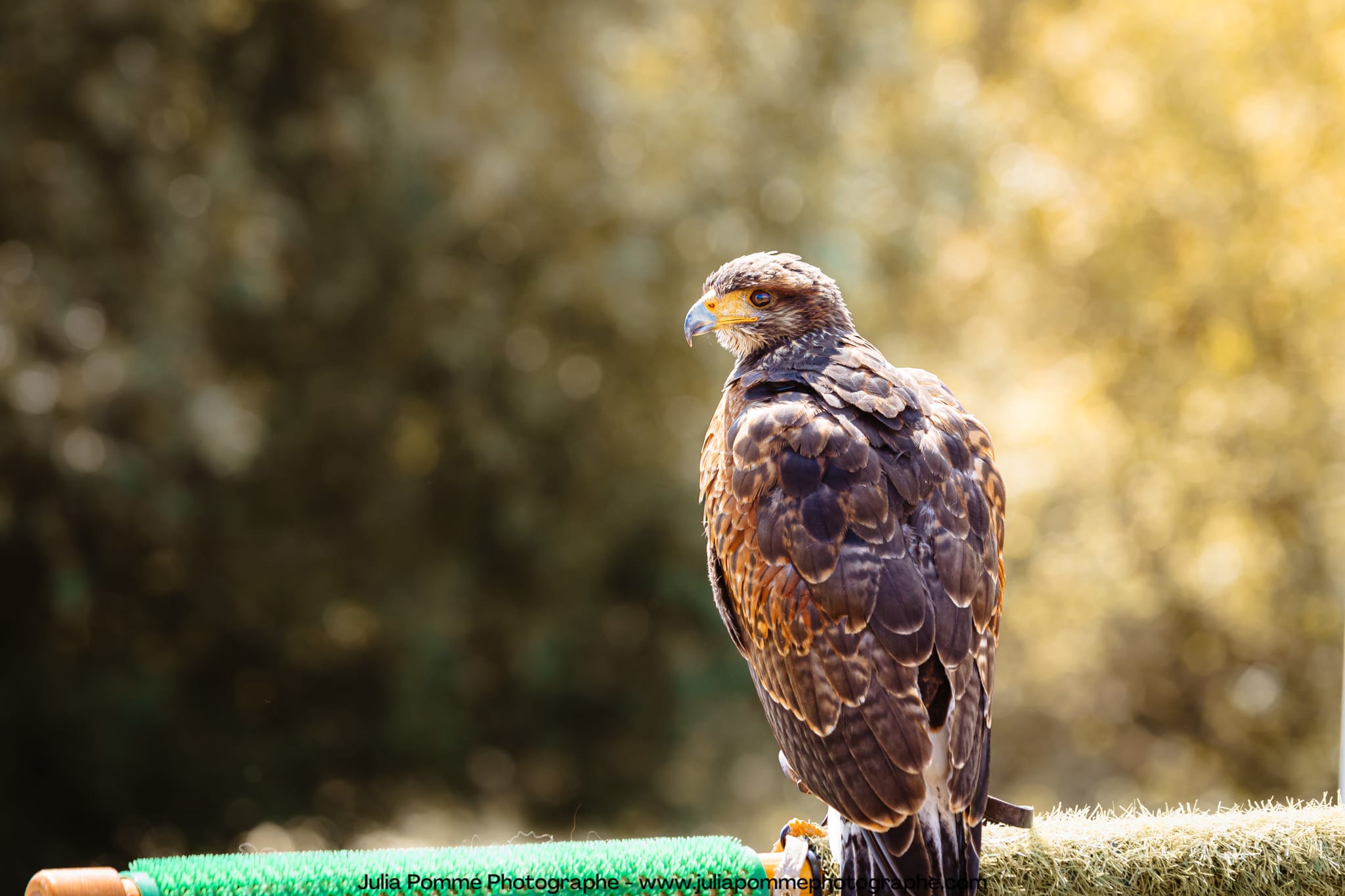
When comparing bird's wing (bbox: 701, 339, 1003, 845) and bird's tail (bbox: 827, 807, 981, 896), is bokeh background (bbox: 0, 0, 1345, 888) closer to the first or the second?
bird's wing (bbox: 701, 339, 1003, 845)

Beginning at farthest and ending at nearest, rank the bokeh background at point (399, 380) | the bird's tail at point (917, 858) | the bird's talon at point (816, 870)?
the bokeh background at point (399, 380)
the bird's talon at point (816, 870)
the bird's tail at point (917, 858)

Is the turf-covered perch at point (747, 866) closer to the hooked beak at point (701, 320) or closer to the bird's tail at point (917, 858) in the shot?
the bird's tail at point (917, 858)

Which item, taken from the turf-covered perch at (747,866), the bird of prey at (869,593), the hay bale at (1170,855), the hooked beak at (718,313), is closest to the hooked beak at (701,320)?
the hooked beak at (718,313)

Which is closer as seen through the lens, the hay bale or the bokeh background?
the hay bale

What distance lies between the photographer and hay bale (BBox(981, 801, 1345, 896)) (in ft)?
7.44

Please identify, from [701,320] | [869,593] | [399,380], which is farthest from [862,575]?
[399,380]

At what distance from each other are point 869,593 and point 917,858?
18.1 inches

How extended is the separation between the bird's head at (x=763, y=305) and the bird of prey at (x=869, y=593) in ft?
0.72

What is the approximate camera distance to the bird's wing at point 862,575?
2.10 metres

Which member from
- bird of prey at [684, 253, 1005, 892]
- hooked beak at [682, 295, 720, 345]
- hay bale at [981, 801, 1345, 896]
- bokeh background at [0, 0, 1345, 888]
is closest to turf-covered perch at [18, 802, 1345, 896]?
hay bale at [981, 801, 1345, 896]

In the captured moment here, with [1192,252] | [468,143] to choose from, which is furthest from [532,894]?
[1192,252]

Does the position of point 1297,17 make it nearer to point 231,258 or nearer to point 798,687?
point 231,258

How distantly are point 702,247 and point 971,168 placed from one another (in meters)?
1.96

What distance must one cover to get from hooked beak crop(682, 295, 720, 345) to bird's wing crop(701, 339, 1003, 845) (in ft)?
0.96
